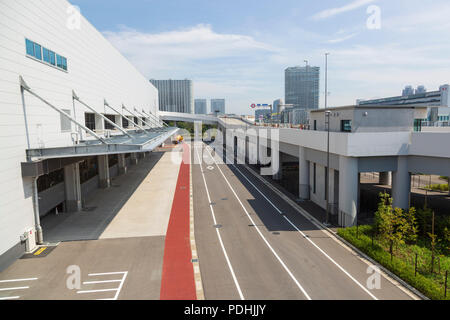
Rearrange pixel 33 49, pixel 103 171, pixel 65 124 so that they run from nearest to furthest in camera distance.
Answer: pixel 33 49 → pixel 65 124 → pixel 103 171

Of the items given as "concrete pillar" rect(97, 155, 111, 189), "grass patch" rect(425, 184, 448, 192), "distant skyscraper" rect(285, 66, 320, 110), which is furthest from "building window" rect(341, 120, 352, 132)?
"distant skyscraper" rect(285, 66, 320, 110)

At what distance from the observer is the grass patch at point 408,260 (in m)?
13.9

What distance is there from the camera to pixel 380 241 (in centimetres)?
1895

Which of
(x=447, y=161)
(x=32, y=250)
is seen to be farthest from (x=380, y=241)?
(x=32, y=250)

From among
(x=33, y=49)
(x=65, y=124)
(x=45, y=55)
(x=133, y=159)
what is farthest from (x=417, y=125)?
(x=133, y=159)

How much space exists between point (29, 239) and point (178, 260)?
29.6ft

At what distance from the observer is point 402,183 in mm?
21875

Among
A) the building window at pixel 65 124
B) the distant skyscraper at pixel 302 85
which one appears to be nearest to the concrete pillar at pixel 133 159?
the building window at pixel 65 124

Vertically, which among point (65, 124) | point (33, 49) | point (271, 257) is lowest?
point (271, 257)

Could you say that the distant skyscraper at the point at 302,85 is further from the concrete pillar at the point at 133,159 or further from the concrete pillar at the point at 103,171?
the concrete pillar at the point at 103,171

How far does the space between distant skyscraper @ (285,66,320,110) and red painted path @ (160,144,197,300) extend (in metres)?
86.0

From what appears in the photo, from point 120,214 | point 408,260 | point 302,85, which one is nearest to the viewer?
point 408,260

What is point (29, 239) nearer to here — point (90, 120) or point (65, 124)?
point (65, 124)

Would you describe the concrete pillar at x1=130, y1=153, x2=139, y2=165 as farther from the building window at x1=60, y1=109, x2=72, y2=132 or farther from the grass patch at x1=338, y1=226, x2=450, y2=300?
the grass patch at x1=338, y1=226, x2=450, y2=300
